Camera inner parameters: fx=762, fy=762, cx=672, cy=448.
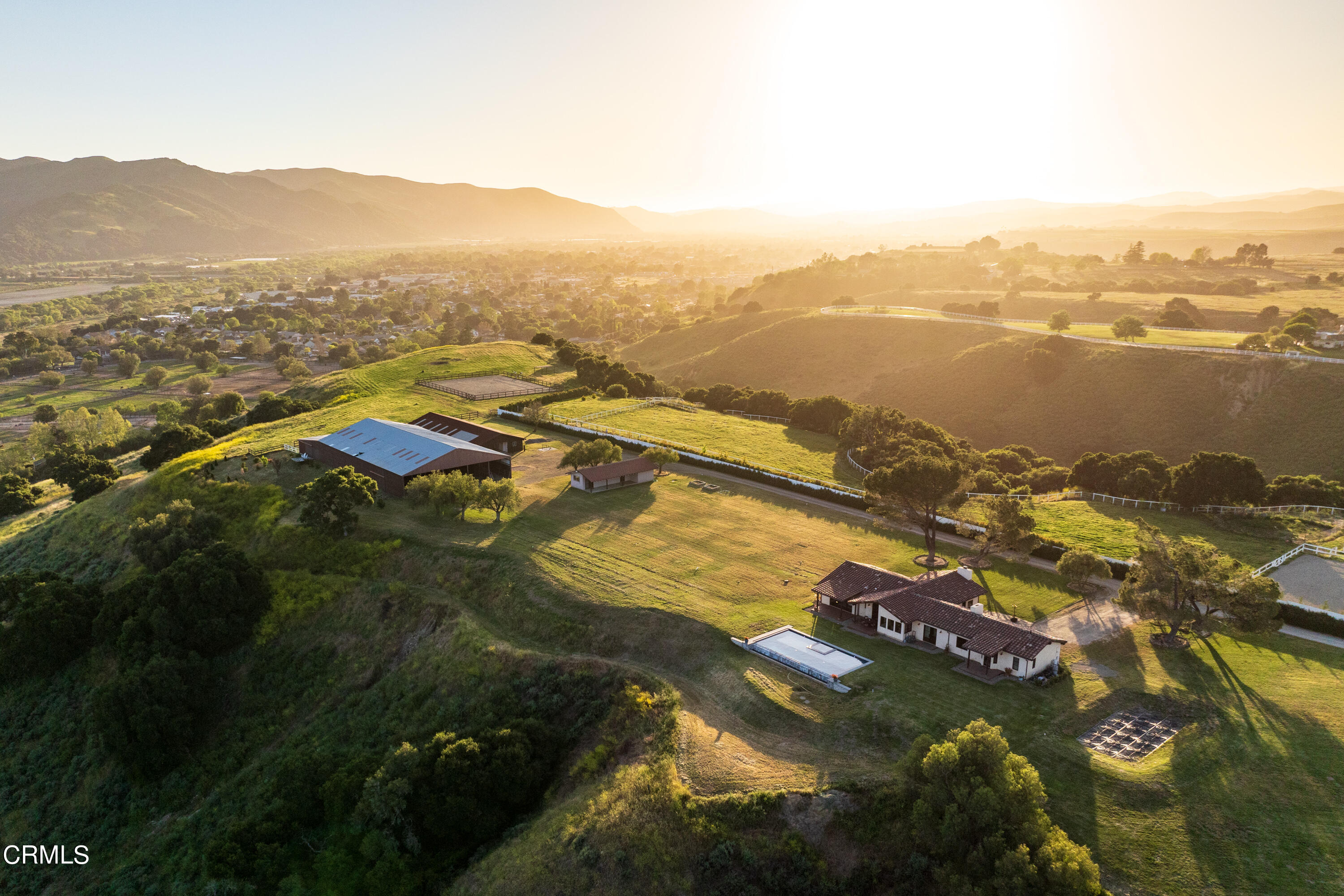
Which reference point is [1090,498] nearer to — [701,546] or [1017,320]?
[701,546]

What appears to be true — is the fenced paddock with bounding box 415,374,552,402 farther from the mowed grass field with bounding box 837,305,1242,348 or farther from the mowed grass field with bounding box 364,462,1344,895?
the mowed grass field with bounding box 837,305,1242,348

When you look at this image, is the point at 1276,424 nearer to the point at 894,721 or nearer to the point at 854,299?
the point at 894,721

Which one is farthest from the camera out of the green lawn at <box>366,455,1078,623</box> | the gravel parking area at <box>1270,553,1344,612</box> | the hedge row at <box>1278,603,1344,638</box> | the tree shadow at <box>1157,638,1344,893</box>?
the green lawn at <box>366,455,1078,623</box>

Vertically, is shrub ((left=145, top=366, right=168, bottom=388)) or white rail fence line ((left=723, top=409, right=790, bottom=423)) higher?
white rail fence line ((left=723, top=409, right=790, bottom=423))

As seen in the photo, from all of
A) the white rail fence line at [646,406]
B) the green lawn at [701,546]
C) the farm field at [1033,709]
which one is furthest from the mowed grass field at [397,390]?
the farm field at [1033,709]

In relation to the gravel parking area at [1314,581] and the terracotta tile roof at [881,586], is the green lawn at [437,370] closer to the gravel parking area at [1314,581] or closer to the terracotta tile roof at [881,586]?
the terracotta tile roof at [881,586]

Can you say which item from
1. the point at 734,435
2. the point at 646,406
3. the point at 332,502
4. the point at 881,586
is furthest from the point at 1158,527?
the point at 332,502

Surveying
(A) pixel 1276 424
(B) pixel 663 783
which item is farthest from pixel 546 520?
(A) pixel 1276 424

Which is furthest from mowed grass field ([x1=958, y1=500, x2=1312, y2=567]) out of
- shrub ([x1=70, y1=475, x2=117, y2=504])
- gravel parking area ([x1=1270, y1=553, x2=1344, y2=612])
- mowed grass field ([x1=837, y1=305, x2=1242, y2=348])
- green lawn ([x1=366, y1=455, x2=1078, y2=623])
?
shrub ([x1=70, y1=475, x2=117, y2=504])
